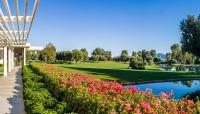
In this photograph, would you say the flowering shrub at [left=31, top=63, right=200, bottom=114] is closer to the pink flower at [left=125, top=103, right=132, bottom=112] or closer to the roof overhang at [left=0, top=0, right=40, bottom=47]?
the pink flower at [left=125, top=103, right=132, bottom=112]

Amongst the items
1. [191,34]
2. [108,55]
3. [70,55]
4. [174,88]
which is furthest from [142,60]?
[108,55]

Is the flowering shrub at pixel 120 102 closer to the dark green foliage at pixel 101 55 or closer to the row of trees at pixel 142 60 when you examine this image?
the row of trees at pixel 142 60

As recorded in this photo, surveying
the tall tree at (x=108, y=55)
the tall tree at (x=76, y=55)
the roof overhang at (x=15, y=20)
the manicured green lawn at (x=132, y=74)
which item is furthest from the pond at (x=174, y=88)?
the tall tree at (x=108, y=55)

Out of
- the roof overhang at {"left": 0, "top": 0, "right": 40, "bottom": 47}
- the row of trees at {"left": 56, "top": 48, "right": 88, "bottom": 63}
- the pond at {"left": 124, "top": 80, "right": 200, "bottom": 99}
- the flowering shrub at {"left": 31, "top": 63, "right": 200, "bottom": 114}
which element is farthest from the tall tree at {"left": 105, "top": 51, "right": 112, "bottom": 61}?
the flowering shrub at {"left": 31, "top": 63, "right": 200, "bottom": 114}

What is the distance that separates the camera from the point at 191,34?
38.3 meters

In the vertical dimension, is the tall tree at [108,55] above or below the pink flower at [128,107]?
above

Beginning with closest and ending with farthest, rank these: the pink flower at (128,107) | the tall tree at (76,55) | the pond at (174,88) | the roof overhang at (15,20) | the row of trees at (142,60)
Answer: the pink flower at (128,107) < the roof overhang at (15,20) < the pond at (174,88) < the row of trees at (142,60) < the tall tree at (76,55)

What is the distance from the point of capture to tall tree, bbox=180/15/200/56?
1467 inches

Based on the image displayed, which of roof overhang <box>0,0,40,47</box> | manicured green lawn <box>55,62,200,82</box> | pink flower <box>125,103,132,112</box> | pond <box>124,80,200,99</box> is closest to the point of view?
pink flower <box>125,103,132,112</box>

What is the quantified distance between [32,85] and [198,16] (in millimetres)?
29114

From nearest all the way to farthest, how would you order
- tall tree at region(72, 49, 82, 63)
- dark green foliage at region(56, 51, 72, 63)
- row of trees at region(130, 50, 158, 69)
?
1. row of trees at region(130, 50, 158, 69)
2. tall tree at region(72, 49, 82, 63)
3. dark green foliage at region(56, 51, 72, 63)

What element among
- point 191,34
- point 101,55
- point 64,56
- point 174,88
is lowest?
point 174,88

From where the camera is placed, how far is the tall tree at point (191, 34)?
37.3m

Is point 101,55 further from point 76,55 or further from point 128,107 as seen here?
point 128,107
